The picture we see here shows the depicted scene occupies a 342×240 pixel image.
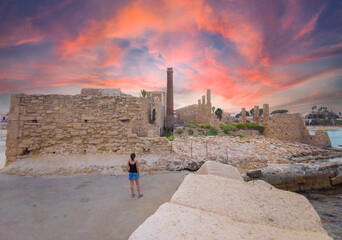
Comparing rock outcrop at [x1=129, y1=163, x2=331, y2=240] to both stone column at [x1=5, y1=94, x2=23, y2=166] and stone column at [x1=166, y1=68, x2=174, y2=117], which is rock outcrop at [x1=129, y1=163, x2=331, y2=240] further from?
stone column at [x1=166, y1=68, x2=174, y2=117]

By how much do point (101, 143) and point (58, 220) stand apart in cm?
472

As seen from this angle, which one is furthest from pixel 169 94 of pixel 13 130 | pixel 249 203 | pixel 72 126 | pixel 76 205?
pixel 249 203

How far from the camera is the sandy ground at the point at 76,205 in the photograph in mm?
3256

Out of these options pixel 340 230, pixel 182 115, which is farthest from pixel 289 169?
pixel 182 115

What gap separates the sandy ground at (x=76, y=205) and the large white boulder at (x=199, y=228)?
4.80 ft

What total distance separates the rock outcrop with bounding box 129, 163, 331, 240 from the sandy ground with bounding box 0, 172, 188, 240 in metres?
1.46

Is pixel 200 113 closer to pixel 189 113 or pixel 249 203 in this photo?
pixel 189 113

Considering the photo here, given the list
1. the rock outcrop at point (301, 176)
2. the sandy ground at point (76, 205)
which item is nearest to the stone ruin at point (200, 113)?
the rock outcrop at point (301, 176)

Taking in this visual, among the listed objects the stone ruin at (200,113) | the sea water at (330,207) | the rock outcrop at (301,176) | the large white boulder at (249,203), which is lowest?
the sea water at (330,207)

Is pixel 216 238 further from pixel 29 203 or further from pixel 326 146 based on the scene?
pixel 326 146

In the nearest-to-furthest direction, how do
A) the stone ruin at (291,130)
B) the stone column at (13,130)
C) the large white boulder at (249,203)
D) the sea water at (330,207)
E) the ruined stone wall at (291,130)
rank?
→ the large white boulder at (249,203) → the sea water at (330,207) → the stone column at (13,130) → the stone ruin at (291,130) → the ruined stone wall at (291,130)

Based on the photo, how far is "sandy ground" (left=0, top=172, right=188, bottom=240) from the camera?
3256mm

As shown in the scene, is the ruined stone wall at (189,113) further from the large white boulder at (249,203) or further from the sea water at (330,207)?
the large white boulder at (249,203)

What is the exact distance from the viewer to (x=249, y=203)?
10.1ft
